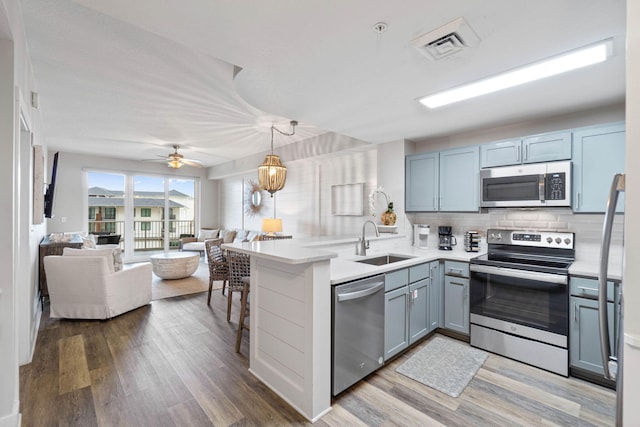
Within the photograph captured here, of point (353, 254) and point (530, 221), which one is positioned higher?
point (530, 221)

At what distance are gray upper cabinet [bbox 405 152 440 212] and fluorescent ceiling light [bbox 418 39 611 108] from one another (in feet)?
3.51

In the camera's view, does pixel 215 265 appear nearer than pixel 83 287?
No

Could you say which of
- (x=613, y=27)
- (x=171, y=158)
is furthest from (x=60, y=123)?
(x=613, y=27)

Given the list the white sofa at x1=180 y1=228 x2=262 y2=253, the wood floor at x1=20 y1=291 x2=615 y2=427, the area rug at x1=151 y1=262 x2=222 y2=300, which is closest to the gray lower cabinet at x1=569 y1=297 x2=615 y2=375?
the wood floor at x1=20 y1=291 x2=615 y2=427

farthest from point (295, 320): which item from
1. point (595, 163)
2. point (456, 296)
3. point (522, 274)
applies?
point (595, 163)

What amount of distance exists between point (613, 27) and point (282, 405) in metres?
3.13

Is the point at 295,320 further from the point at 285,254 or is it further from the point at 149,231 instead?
the point at 149,231

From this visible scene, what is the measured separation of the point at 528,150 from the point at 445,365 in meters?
2.31

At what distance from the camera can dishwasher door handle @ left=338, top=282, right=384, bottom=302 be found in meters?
2.11

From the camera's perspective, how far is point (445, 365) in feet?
8.63

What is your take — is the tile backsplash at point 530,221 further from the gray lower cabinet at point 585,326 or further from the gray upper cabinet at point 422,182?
the gray lower cabinet at point 585,326

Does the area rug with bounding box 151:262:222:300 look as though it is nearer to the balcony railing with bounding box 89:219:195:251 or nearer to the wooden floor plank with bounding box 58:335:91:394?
the wooden floor plank with bounding box 58:335:91:394

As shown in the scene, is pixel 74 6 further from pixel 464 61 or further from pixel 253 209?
pixel 253 209

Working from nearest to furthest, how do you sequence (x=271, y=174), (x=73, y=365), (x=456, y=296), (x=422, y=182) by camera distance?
(x=73, y=365) → (x=456, y=296) → (x=422, y=182) → (x=271, y=174)
